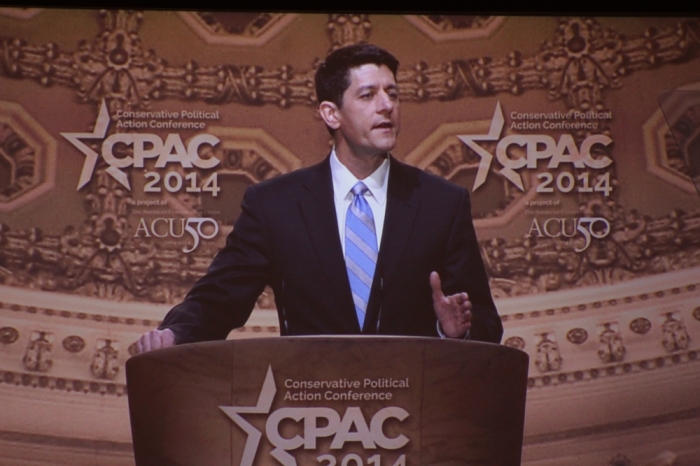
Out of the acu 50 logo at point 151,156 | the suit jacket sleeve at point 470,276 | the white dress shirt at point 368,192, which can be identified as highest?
the acu 50 logo at point 151,156

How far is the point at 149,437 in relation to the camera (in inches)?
70.6

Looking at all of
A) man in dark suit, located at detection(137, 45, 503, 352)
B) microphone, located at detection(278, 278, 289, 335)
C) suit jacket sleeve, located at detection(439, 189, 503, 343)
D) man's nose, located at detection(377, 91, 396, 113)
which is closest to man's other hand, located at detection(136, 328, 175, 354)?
man in dark suit, located at detection(137, 45, 503, 352)

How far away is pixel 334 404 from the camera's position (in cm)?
170

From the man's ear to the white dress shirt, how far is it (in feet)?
0.45

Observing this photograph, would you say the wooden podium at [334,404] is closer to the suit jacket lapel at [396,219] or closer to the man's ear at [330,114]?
the suit jacket lapel at [396,219]

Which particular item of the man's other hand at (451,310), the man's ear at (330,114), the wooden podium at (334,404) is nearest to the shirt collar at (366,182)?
the man's ear at (330,114)

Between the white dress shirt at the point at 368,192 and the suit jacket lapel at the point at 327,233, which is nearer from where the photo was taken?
the suit jacket lapel at the point at 327,233

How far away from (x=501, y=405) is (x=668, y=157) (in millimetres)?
1760

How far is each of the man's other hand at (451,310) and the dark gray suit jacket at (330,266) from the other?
0.40 m

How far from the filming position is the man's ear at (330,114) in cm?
304

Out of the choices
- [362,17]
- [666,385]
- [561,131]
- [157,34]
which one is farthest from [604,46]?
[157,34]

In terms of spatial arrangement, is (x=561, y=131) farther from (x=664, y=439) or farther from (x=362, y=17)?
(x=664, y=439)

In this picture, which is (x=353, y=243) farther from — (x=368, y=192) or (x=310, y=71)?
(x=310, y=71)

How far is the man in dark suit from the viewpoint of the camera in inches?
109
